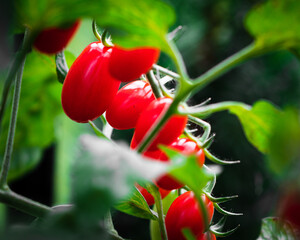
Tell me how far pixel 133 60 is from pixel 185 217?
0.39 feet

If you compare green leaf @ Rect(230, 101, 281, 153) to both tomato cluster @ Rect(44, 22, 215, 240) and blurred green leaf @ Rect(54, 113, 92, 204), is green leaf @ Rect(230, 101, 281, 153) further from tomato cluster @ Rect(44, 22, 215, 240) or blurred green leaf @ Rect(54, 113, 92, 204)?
blurred green leaf @ Rect(54, 113, 92, 204)

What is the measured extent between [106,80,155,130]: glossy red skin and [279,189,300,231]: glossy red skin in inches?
5.0

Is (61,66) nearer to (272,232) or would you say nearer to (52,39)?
(52,39)

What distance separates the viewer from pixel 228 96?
124 centimetres

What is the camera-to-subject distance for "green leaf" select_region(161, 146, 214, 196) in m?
0.17

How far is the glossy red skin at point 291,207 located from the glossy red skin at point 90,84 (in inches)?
5.4

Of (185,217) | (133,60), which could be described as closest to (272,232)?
(185,217)

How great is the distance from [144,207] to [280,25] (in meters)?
0.16

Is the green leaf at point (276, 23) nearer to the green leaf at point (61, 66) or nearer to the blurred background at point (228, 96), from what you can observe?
the green leaf at point (61, 66)

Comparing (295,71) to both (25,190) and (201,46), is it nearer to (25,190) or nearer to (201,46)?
(201,46)

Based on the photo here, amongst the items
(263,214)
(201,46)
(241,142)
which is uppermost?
(201,46)

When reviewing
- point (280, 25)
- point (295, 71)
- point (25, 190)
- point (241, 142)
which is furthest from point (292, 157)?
point (295, 71)

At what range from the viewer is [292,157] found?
6.4 inches

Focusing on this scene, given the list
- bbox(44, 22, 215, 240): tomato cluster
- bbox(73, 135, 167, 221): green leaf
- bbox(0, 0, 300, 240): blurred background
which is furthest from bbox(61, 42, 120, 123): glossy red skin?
bbox(0, 0, 300, 240): blurred background
